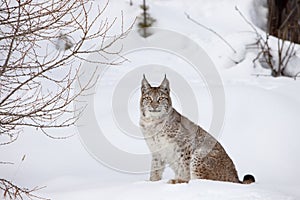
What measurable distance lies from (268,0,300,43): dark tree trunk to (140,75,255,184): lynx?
5182 millimetres

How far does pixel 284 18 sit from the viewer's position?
37.0 feet

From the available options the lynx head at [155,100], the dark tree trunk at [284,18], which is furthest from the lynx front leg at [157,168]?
the dark tree trunk at [284,18]

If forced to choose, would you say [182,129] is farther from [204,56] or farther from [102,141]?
[204,56]

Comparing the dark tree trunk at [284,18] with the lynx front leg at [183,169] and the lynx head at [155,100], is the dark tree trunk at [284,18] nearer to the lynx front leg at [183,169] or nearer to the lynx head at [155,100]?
the lynx head at [155,100]

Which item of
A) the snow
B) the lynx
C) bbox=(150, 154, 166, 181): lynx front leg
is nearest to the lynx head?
the lynx

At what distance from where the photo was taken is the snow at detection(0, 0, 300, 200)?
5.40 meters

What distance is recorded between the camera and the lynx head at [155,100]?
6.11 meters

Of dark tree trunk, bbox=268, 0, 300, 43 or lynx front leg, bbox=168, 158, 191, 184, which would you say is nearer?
lynx front leg, bbox=168, 158, 191, 184

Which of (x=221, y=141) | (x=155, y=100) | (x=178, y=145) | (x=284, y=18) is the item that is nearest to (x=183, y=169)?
(x=178, y=145)

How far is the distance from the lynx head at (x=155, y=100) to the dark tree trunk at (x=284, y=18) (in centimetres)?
519

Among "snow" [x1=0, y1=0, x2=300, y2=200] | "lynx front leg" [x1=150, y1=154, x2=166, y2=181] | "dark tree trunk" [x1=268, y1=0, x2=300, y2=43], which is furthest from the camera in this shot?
"dark tree trunk" [x1=268, y1=0, x2=300, y2=43]

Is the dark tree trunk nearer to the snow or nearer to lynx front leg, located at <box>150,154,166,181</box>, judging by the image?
the snow

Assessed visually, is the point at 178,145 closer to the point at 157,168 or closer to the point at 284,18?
the point at 157,168

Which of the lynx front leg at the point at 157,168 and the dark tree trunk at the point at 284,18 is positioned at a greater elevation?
the dark tree trunk at the point at 284,18
